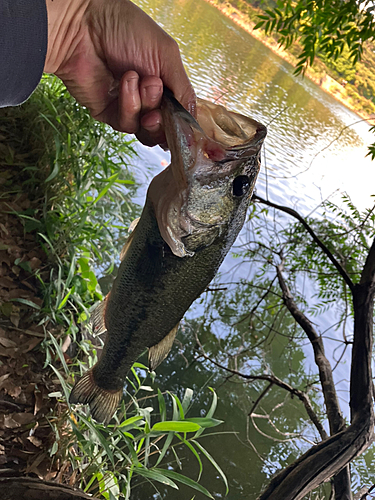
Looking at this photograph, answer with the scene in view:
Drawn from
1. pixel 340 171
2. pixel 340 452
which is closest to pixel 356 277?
pixel 340 452

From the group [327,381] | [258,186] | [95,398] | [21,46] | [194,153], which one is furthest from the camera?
[258,186]

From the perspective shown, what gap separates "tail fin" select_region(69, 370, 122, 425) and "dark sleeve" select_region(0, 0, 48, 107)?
129 cm

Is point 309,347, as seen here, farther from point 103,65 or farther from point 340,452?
point 103,65

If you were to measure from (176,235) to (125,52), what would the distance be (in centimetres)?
62

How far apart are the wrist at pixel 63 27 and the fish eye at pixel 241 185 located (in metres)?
0.72

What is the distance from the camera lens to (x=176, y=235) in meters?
1.38

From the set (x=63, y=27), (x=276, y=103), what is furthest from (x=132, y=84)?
(x=276, y=103)

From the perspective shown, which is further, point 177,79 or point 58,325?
point 58,325

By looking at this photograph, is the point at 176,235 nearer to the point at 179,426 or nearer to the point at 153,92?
the point at 153,92

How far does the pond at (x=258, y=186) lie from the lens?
3436mm

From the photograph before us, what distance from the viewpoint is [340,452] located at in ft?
6.66

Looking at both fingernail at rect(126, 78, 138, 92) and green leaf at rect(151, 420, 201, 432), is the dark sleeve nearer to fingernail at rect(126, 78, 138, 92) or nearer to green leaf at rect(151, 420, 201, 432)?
fingernail at rect(126, 78, 138, 92)

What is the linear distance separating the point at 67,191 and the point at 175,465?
A: 2.23 meters

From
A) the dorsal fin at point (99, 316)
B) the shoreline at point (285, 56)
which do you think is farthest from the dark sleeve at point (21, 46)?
the shoreline at point (285, 56)
